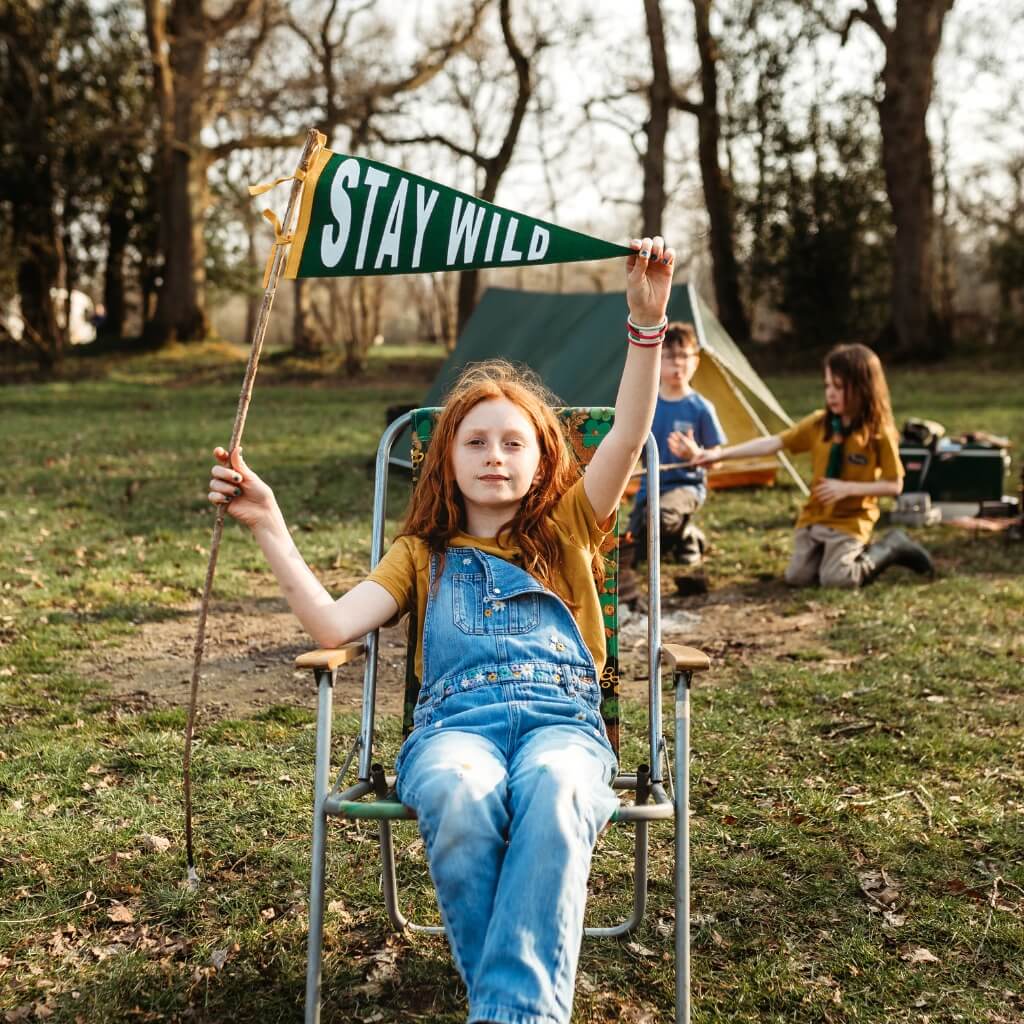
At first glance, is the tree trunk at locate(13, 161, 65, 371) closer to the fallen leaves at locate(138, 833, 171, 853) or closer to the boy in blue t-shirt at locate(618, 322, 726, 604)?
the boy in blue t-shirt at locate(618, 322, 726, 604)

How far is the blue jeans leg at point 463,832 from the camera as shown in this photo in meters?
2.21

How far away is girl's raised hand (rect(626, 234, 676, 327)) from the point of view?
8.55 ft

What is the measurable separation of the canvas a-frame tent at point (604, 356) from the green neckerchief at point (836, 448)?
2.31 m

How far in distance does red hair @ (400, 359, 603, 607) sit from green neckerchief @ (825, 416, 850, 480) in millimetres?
3664

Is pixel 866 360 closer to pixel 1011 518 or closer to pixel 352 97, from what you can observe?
pixel 1011 518

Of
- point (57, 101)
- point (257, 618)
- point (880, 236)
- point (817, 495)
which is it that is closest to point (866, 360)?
→ point (817, 495)

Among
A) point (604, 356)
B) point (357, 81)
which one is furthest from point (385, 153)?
point (604, 356)

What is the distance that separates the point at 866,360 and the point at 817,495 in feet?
2.63

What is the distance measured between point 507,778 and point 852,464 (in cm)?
439

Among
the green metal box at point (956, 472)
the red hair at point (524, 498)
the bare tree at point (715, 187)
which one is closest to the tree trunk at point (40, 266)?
the bare tree at point (715, 187)

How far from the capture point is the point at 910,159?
18.6 meters

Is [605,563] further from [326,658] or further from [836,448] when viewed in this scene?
[836,448]

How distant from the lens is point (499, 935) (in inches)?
83.0

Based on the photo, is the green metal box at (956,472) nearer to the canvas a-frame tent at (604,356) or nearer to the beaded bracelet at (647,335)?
the canvas a-frame tent at (604,356)
